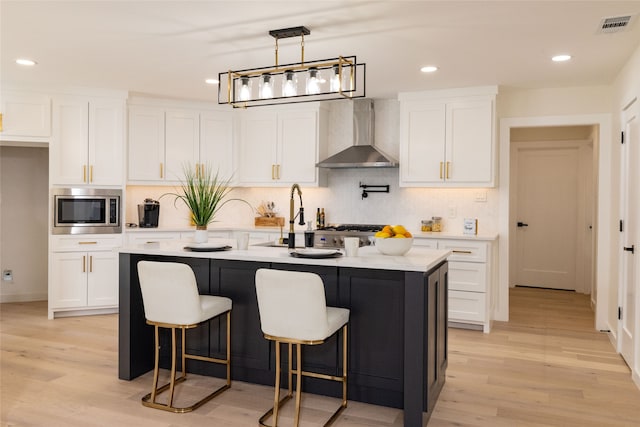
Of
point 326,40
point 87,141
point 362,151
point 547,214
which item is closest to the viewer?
point 326,40

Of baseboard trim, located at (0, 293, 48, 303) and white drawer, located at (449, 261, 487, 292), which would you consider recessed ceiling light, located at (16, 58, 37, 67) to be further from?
white drawer, located at (449, 261, 487, 292)

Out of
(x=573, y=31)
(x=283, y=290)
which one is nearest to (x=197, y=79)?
(x=283, y=290)

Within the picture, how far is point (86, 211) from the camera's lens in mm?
5336

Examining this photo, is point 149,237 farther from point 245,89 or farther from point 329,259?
point 329,259

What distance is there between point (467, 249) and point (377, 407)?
234 cm

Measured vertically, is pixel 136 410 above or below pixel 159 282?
below

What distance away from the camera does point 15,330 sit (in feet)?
15.7

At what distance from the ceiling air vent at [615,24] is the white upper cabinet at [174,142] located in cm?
411

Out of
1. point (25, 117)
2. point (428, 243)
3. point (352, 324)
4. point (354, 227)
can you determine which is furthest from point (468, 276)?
point (25, 117)

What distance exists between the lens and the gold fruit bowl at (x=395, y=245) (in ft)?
10.3

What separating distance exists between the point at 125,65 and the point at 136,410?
301cm

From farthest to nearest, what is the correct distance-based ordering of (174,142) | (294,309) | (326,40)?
(174,142)
(326,40)
(294,309)

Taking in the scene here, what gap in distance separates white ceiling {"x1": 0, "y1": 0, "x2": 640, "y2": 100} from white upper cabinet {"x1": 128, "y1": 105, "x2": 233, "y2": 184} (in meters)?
0.79

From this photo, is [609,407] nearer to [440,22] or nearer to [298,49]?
[440,22]
